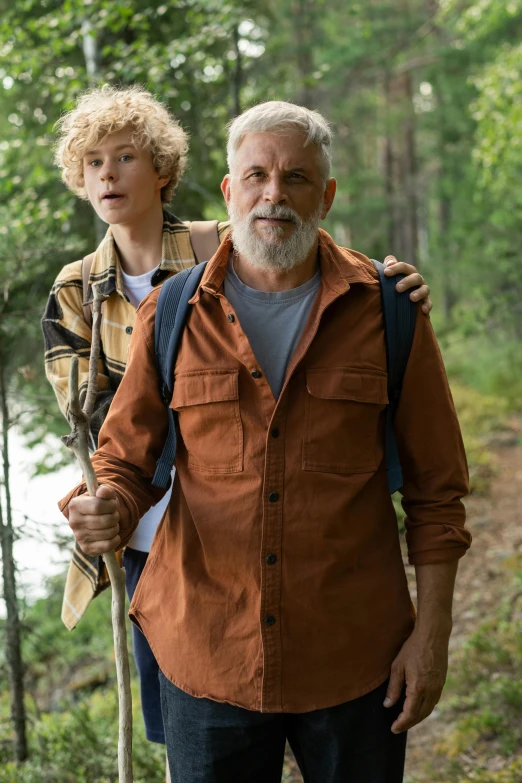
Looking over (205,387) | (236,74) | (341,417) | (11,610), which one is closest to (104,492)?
(205,387)

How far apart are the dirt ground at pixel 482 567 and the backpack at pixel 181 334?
264 cm

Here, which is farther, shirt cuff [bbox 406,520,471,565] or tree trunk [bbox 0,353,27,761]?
tree trunk [bbox 0,353,27,761]

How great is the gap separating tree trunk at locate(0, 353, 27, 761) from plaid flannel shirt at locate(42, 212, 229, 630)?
1.39 metres

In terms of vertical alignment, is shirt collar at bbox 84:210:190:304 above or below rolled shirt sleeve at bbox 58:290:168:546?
above

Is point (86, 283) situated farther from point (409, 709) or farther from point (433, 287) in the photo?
point (433, 287)

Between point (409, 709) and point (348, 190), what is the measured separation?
19.1 meters

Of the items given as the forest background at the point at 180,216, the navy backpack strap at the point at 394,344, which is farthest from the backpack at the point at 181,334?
the forest background at the point at 180,216

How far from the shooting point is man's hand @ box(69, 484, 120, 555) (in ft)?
7.08

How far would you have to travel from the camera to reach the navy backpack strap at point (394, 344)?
7.81ft

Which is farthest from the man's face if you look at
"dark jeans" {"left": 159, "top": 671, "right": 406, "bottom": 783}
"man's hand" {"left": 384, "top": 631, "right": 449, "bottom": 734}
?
"dark jeans" {"left": 159, "top": 671, "right": 406, "bottom": 783}

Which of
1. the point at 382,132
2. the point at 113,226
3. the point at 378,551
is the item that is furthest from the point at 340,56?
the point at 378,551

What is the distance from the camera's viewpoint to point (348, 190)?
66.9ft

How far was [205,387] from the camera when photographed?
7.68ft

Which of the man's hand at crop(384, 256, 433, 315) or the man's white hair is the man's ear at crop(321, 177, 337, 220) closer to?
the man's white hair
